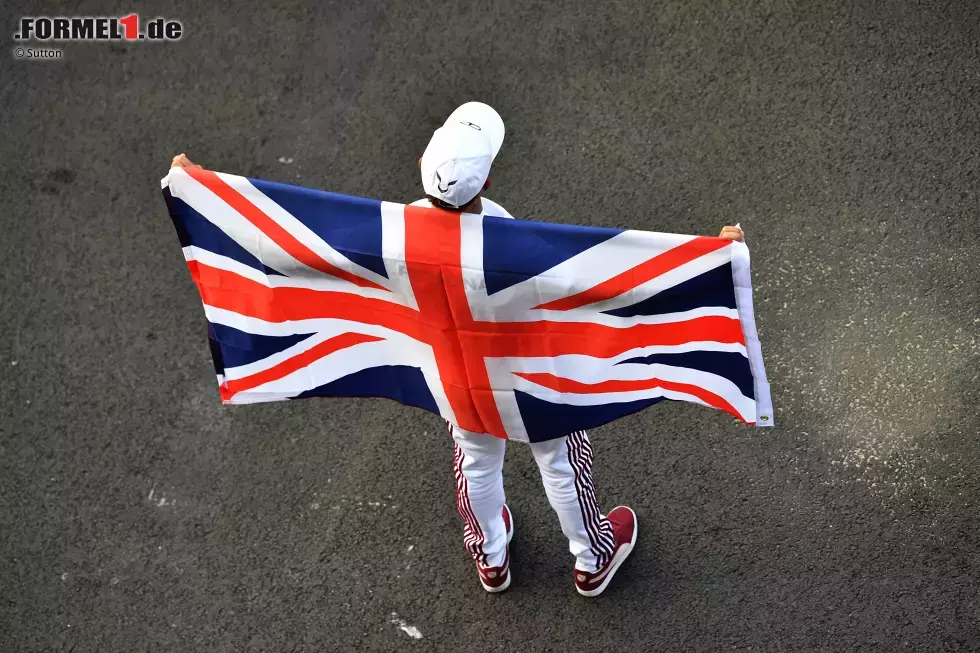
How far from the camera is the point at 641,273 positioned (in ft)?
8.42

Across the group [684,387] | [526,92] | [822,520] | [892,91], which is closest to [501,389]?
[684,387]

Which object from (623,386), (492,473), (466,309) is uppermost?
(466,309)

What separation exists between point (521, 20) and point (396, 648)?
10.7 feet

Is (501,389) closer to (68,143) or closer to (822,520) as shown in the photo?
(822,520)

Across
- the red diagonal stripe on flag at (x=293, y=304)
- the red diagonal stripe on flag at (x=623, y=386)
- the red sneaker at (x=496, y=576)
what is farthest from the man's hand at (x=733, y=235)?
Answer: the red sneaker at (x=496, y=576)

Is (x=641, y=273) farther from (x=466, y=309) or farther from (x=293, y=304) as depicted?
(x=293, y=304)

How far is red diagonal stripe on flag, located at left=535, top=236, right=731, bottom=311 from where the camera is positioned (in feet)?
8.17

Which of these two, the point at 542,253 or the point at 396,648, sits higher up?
the point at 542,253

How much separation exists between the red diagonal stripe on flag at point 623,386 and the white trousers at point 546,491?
0.87 ft

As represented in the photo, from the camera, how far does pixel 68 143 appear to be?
16.9 ft

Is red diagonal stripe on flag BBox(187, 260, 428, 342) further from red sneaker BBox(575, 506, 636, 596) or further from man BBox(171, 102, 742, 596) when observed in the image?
red sneaker BBox(575, 506, 636, 596)

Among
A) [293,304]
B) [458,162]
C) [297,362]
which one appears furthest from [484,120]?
[297,362]

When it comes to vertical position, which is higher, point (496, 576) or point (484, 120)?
point (484, 120)

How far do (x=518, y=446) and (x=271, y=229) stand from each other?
1.55m
